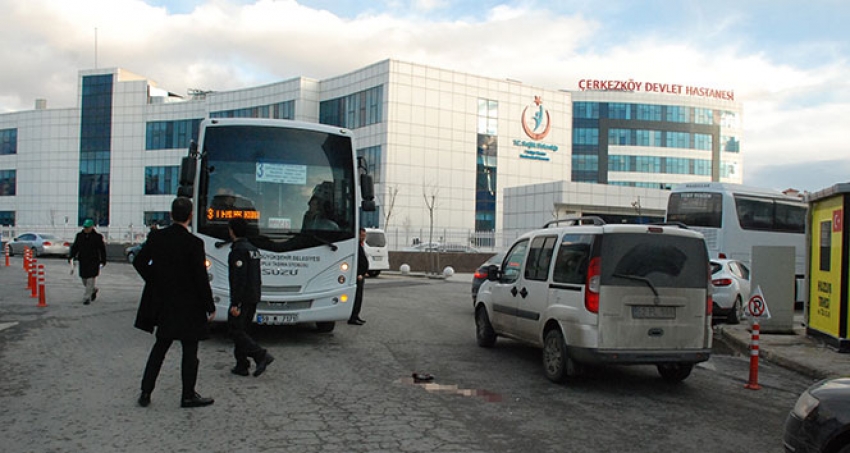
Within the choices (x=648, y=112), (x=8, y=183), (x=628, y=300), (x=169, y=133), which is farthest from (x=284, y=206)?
(x=8, y=183)

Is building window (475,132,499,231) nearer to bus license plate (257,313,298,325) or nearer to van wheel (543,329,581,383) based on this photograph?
bus license plate (257,313,298,325)

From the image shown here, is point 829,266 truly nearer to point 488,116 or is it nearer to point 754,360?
point 754,360

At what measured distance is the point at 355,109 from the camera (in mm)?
56250

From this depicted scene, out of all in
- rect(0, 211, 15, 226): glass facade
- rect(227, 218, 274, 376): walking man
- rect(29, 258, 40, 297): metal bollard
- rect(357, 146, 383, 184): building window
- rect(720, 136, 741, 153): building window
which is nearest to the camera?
rect(227, 218, 274, 376): walking man

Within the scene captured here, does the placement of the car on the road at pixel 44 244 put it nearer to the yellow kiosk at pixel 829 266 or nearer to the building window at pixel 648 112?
the yellow kiosk at pixel 829 266

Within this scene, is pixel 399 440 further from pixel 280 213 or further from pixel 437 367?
pixel 280 213

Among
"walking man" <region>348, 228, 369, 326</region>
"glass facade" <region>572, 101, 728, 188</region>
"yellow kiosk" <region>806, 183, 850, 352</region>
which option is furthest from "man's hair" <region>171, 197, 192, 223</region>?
"glass facade" <region>572, 101, 728, 188</region>

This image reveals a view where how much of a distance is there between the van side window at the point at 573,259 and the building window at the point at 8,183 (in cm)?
7872

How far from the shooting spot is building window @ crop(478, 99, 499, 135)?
187ft

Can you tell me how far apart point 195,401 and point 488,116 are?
172 ft

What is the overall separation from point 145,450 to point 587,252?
4.88 meters

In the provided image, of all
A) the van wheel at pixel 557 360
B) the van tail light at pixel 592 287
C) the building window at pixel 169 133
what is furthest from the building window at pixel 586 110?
the van tail light at pixel 592 287

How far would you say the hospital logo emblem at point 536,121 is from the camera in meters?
59.3

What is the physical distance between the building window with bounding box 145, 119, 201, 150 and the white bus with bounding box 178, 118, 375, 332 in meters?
59.3
